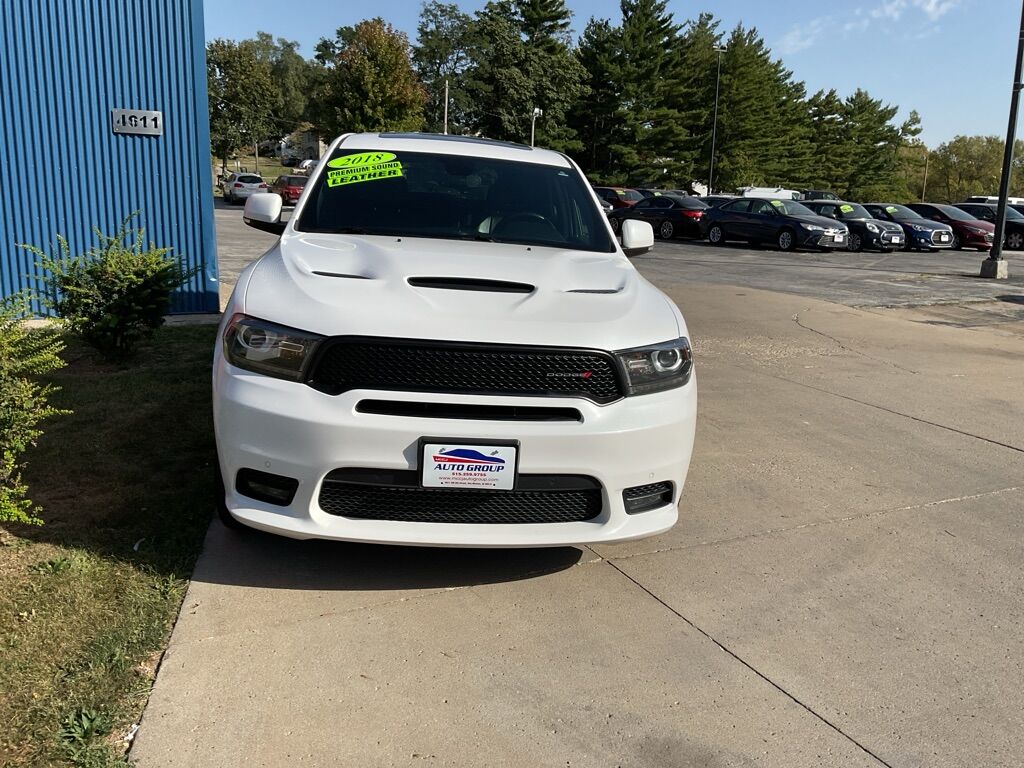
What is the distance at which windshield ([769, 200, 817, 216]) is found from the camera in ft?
78.1

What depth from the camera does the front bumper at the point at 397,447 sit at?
2982mm

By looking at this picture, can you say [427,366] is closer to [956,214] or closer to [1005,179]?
[1005,179]

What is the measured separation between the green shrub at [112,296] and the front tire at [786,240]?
1992cm

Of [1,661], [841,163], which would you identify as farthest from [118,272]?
[841,163]

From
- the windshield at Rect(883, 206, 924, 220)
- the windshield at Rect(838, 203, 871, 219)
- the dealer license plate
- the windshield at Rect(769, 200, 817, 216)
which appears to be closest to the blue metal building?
the dealer license plate

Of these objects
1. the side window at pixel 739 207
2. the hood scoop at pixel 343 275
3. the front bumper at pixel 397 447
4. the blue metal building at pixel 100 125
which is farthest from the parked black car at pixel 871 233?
the hood scoop at pixel 343 275

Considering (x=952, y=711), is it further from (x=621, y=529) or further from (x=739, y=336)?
(x=739, y=336)

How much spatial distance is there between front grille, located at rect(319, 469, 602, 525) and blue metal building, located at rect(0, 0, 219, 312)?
6367 mm

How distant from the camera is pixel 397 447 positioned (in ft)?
9.78

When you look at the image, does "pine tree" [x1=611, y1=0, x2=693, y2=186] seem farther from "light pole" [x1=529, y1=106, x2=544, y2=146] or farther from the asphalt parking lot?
the asphalt parking lot

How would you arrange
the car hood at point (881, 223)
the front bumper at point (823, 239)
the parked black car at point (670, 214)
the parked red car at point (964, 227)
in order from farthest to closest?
the parked red car at point (964, 227), the parked black car at point (670, 214), the car hood at point (881, 223), the front bumper at point (823, 239)

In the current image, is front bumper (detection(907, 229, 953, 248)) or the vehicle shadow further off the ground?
front bumper (detection(907, 229, 953, 248))

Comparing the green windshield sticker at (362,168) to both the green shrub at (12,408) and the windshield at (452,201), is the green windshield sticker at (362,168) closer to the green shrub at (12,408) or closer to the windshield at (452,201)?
the windshield at (452,201)

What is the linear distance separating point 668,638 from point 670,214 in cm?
2501
